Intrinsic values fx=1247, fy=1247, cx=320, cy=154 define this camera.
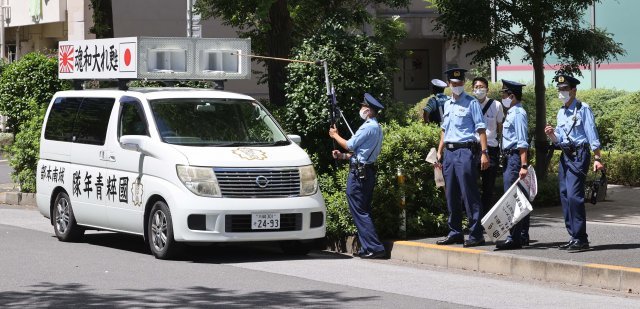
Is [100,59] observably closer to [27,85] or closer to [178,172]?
[178,172]

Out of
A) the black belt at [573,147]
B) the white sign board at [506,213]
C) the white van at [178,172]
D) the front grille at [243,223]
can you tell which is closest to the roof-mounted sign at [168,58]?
the white van at [178,172]

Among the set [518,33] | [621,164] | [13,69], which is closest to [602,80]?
[621,164]

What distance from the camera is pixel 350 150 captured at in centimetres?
1364

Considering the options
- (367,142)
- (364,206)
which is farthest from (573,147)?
(364,206)

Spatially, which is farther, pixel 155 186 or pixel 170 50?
pixel 170 50

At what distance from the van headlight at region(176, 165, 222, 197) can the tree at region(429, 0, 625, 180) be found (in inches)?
265

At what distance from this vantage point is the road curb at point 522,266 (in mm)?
11094

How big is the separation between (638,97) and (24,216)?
11.7 metres

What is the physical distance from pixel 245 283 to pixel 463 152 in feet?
9.81

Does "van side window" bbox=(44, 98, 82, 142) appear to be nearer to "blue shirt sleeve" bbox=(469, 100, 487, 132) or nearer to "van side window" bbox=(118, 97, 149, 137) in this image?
"van side window" bbox=(118, 97, 149, 137)

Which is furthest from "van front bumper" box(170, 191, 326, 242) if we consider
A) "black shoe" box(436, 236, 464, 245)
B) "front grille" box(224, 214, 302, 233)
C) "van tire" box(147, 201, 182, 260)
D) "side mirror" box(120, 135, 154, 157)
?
"black shoe" box(436, 236, 464, 245)

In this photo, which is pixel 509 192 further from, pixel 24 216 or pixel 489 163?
pixel 24 216

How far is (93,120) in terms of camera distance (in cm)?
1505

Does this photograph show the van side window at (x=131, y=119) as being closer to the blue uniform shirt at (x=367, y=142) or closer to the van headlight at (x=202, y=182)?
the van headlight at (x=202, y=182)
